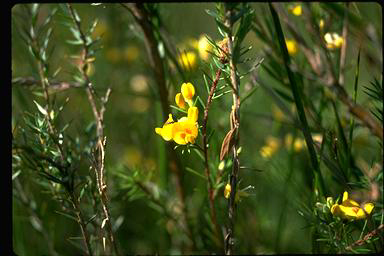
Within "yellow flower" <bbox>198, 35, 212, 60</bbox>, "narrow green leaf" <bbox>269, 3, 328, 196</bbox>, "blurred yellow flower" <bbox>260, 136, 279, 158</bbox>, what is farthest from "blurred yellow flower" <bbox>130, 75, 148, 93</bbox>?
"narrow green leaf" <bbox>269, 3, 328, 196</bbox>

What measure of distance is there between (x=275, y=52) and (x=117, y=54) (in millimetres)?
855

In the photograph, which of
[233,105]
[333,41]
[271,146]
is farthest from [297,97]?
[271,146]

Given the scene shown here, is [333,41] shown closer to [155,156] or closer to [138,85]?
[155,156]

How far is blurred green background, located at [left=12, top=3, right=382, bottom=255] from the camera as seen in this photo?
112 centimetres

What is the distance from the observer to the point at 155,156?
1519 mm

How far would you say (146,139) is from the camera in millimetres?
1528

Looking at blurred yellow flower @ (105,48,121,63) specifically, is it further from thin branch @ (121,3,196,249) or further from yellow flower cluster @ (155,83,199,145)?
yellow flower cluster @ (155,83,199,145)

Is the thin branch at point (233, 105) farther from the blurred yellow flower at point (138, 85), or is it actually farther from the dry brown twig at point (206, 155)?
the blurred yellow flower at point (138, 85)

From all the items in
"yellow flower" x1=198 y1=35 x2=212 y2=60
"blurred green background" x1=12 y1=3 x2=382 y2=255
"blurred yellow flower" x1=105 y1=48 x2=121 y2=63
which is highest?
"blurred yellow flower" x1=105 y1=48 x2=121 y2=63

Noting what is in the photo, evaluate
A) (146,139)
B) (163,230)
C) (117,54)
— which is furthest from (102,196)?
(117,54)

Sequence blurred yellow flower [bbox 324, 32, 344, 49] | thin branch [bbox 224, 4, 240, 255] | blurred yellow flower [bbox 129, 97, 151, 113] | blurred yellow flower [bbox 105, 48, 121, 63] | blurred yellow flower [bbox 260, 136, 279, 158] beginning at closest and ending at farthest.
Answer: thin branch [bbox 224, 4, 240, 255]
blurred yellow flower [bbox 324, 32, 344, 49]
blurred yellow flower [bbox 260, 136, 279, 158]
blurred yellow flower [bbox 105, 48, 121, 63]
blurred yellow flower [bbox 129, 97, 151, 113]
